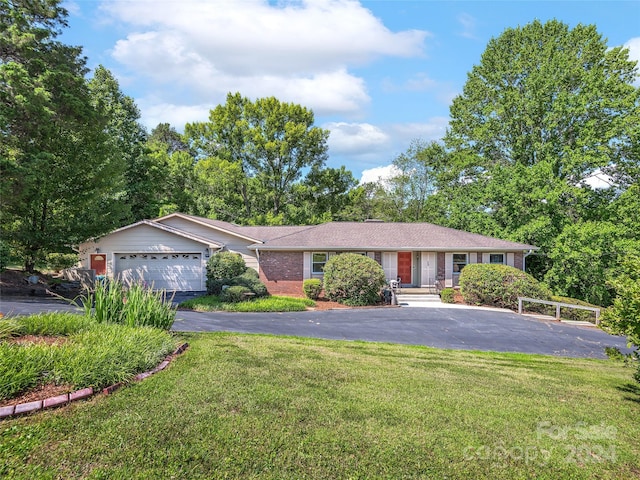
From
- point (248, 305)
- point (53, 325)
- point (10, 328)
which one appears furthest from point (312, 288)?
point (10, 328)

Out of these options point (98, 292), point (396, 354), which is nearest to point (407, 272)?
point (396, 354)

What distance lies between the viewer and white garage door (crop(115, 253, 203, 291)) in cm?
2089

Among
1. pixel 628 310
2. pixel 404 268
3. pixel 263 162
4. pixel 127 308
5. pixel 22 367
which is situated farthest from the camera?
pixel 263 162

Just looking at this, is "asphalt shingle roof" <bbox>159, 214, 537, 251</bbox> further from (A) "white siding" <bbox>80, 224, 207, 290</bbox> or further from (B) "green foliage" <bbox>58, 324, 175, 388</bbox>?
(B) "green foliage" <bbox>58, 324, 175, 388</bbox>

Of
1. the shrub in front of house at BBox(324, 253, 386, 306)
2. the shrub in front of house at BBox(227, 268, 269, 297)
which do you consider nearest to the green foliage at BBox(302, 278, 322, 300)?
the shrub in front of house at BBox(324, 253, 386, 306)

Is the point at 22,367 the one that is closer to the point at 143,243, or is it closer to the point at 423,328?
the point at 423,328

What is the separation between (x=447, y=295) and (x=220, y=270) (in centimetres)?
1188

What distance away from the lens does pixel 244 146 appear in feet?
120

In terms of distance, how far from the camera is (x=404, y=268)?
22188mm

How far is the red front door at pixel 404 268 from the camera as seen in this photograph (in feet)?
72.4

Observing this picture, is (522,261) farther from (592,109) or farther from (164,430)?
(164,430)

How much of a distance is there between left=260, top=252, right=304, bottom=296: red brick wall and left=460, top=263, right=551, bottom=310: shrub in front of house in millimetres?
8775

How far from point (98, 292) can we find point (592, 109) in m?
28.8

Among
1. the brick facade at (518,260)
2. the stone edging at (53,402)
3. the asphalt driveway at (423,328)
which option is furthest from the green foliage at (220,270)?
the brick facade at (518,260)
